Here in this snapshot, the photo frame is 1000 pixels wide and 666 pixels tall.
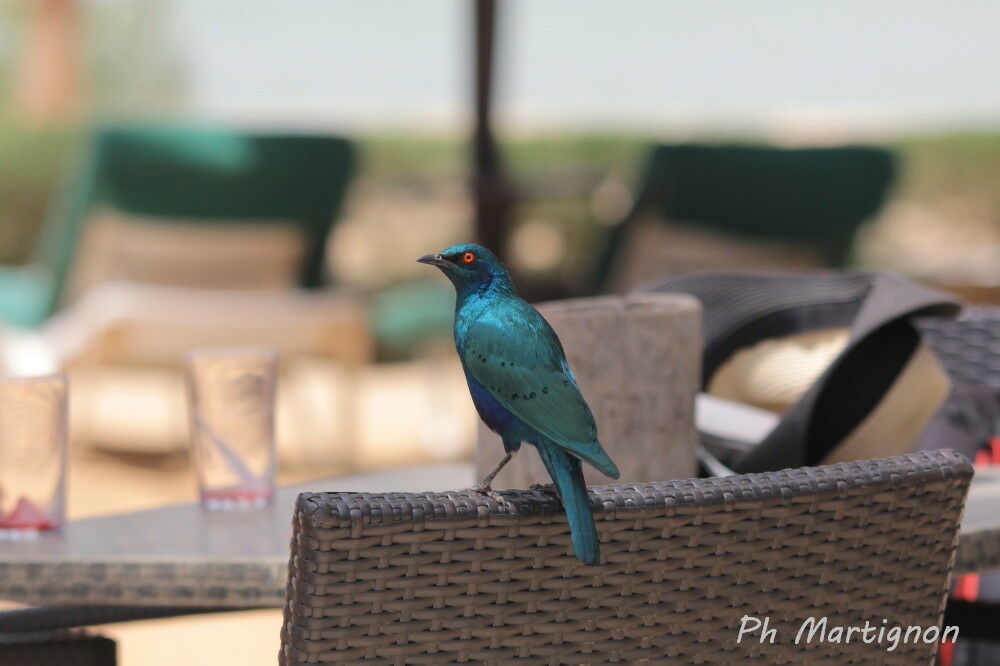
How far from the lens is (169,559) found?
1003mm

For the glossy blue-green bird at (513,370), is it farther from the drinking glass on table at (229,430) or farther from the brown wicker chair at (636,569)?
the drinking glass on table at (229,430)

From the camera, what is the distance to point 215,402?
4.06ft

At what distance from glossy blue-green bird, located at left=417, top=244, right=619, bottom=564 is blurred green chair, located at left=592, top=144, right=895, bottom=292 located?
174 inches

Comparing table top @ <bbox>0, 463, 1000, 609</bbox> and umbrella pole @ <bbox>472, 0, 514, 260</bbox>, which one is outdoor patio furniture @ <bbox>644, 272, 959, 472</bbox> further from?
umbrella pole @ <bbox>472, 0, 514, 260</bbox>

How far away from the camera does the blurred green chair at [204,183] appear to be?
15.6 feet

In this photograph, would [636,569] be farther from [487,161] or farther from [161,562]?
[487,161]

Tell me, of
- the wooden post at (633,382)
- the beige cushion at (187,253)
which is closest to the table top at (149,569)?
the wooden post at (633,382)

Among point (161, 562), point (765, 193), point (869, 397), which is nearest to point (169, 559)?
point (161, 562)

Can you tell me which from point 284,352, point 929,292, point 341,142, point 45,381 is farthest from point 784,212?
point 45,381

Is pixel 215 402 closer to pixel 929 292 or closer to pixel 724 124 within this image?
pixel 929 292

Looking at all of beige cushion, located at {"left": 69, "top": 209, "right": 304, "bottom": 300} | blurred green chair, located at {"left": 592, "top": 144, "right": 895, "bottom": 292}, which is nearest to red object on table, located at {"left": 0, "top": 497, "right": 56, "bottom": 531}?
beige cushion, located at {"left": 69, "top": 209, "right": 304, "bottom": 300}

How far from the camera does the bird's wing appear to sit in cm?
75

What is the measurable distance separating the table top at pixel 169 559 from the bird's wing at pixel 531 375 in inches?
11.7

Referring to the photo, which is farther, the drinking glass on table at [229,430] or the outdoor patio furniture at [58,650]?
the drinking glass on table at [229,430]
